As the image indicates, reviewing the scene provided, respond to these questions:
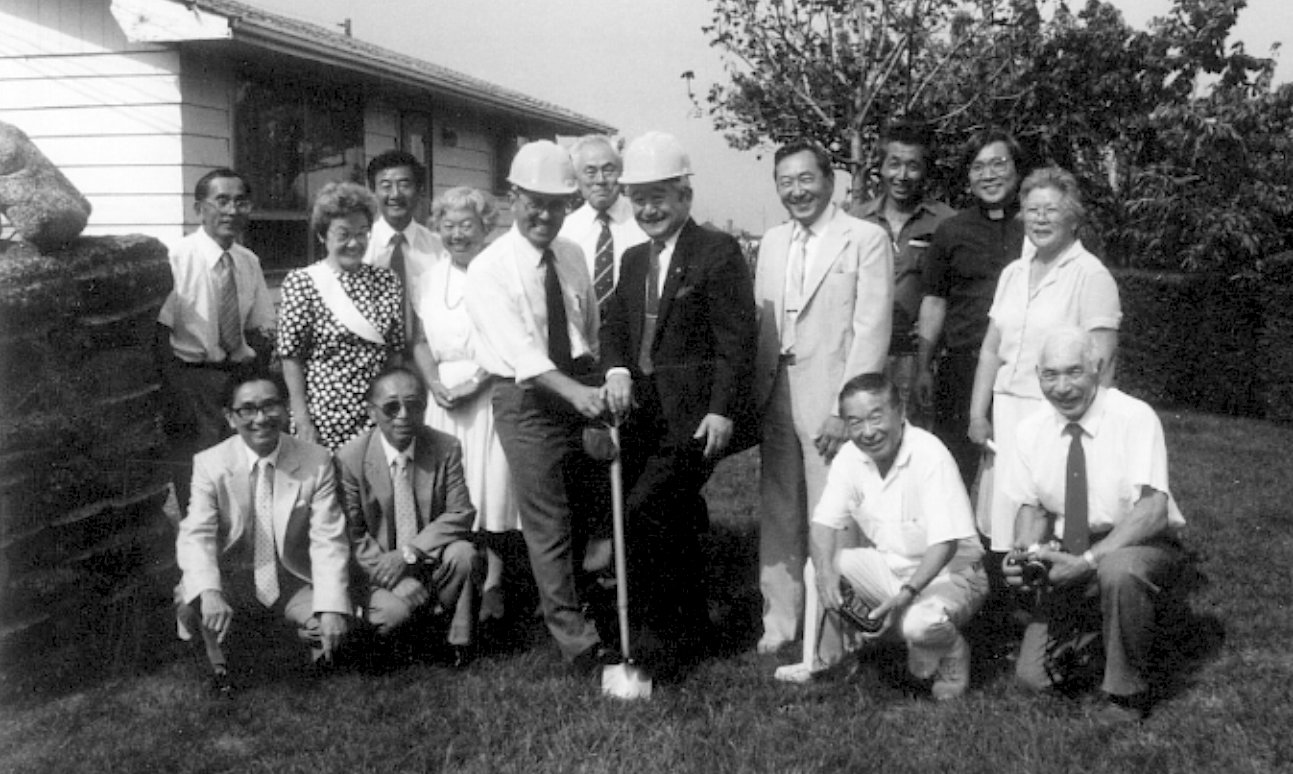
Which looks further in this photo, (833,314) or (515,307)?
(833,314)

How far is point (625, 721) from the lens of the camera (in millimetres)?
4211

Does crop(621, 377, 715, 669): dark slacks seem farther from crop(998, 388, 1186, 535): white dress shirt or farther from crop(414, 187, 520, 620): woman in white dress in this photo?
crop(998, 388, 1186, 535): white dress shirt

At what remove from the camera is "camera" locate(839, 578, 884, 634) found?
4.41m

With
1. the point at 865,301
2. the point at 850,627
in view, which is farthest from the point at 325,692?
the point at 865,301

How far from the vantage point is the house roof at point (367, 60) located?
8.16 m

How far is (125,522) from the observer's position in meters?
4.95

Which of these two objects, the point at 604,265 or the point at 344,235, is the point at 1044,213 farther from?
the point at 344,235

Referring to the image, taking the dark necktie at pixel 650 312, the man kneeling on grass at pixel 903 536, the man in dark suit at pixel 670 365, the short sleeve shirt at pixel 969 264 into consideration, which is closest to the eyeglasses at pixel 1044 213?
the short sleeve shirt at pixel 969 264

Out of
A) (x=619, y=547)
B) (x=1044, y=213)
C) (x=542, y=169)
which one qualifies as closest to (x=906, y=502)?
(x=619, y=547)

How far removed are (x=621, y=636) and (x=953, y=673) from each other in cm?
130

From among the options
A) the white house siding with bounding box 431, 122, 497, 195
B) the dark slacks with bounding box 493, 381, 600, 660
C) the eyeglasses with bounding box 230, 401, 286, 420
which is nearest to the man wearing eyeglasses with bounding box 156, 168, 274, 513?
Result: the eyeglasses with bounding box 230, 401, 286, 420

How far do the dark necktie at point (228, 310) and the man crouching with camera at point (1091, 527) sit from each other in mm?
3713

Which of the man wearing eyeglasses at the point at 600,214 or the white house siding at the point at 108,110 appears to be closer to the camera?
the man wearing eyeglasses at the point at 600,214

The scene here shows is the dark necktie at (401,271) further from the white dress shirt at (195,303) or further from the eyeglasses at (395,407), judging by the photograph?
the white dress shirt at (195,303)
